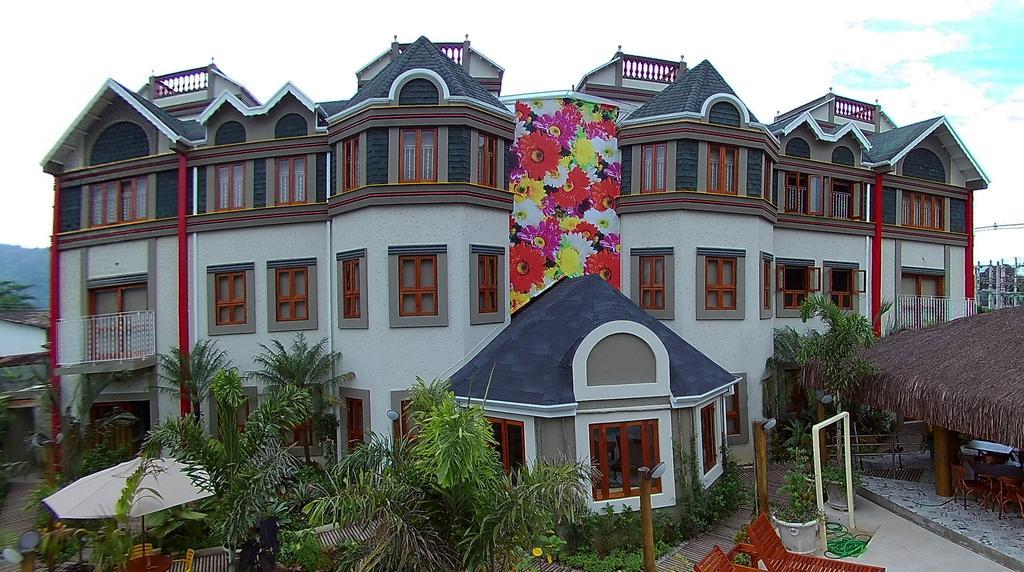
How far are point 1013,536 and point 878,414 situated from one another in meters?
7.10

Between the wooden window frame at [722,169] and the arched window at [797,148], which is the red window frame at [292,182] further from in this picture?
the arched window at [797,148]

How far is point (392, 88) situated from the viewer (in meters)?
13.1

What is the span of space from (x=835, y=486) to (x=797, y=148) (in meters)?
10.0

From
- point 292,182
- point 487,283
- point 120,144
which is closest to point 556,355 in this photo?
point 487,283

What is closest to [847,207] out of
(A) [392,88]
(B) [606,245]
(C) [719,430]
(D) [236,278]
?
(B) [606,245]

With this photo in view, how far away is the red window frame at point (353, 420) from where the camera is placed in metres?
13.8

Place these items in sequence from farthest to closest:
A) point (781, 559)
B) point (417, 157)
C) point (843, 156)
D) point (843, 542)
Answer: point (843, 156) < point (417, 157) < point (843, 542) < point (781, 559)

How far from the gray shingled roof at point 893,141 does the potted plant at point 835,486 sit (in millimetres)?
11049

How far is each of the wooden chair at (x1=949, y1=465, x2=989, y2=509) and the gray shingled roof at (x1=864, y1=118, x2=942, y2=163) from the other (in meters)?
10.2

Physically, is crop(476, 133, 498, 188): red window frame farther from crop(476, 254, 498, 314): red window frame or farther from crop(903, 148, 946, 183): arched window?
crop(903, 148, 946, 183): arched window

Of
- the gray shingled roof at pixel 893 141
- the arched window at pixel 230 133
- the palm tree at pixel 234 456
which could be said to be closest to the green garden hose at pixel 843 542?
Answer: the palm tree at pixel 234 456

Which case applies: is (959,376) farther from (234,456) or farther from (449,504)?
(234,456)

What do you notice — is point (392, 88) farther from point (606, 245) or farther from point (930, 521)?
point (930, 521)

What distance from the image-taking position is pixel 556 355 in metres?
11.1
